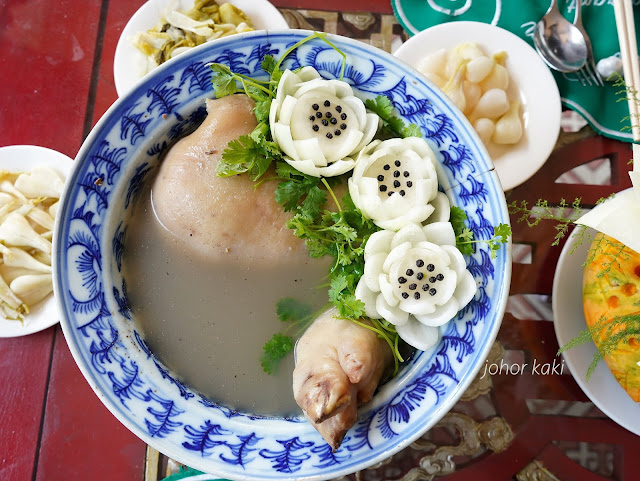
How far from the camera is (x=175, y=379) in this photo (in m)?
1.10

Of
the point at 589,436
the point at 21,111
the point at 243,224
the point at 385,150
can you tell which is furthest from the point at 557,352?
the point at 21,111

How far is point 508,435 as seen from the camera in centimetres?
133

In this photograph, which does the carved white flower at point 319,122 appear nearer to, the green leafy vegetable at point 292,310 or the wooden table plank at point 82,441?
the green leafy vegetable at point 292,310

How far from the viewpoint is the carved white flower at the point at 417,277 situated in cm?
98

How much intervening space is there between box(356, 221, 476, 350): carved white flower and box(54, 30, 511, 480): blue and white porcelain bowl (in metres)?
0.05

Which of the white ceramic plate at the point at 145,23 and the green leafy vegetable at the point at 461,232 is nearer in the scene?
the green leafy vegetable at the point at 461,232

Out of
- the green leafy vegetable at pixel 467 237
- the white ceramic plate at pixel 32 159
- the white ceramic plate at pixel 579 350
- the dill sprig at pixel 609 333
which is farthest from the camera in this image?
the white ceramic plate at pixel 32 159

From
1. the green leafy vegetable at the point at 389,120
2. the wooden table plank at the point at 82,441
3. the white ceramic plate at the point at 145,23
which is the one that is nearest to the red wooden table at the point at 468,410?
the wooden table plank at the point at 82,441

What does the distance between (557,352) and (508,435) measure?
237 mm

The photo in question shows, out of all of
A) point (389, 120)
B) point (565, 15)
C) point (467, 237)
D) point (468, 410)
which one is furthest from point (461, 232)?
point (565, 15)

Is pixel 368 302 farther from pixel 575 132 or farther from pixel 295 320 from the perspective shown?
pixel 575 132

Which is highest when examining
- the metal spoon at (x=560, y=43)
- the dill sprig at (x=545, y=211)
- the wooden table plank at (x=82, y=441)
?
the metal spoon at (x=560, y=43)

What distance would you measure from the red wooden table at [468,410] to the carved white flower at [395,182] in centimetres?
50

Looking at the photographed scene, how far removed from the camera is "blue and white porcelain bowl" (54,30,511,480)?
98 cm
